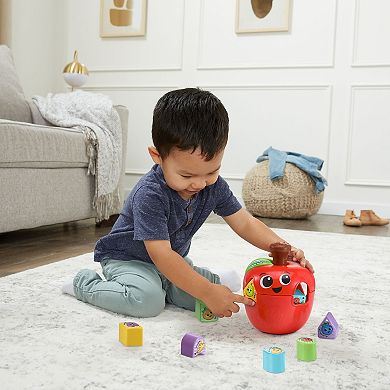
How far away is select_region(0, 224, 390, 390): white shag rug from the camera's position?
0.79m

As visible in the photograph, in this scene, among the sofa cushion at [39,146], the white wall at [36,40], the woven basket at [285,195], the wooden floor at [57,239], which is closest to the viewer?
the wooden floor at [57,239]

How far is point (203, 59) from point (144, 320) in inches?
116

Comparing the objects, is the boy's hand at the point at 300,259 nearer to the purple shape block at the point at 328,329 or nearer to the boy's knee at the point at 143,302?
the purple shape block at the point at 328,329

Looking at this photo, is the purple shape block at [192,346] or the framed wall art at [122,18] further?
the framed wall art at [122,18]

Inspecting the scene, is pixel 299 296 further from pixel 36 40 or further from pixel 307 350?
pixel 36 40

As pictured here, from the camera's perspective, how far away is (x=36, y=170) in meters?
2.00

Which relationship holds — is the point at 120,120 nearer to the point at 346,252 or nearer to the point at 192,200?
the point at 346,252

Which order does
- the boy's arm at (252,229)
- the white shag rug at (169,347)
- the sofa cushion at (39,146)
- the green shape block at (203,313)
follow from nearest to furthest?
the white shag rug at (169,347)
the green shape block at (203,313)
the boy's arm at (252,229)
the sofa cushion at (39,146)

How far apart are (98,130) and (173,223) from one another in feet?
4.31

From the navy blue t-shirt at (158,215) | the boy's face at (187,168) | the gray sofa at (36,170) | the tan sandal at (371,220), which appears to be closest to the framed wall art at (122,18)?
the gray sofa at (36,170)

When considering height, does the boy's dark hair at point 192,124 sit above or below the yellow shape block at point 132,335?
→ above

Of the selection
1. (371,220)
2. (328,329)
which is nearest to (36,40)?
(371,220)

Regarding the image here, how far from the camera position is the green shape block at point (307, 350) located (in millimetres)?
868

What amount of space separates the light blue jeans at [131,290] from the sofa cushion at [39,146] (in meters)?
0.77
